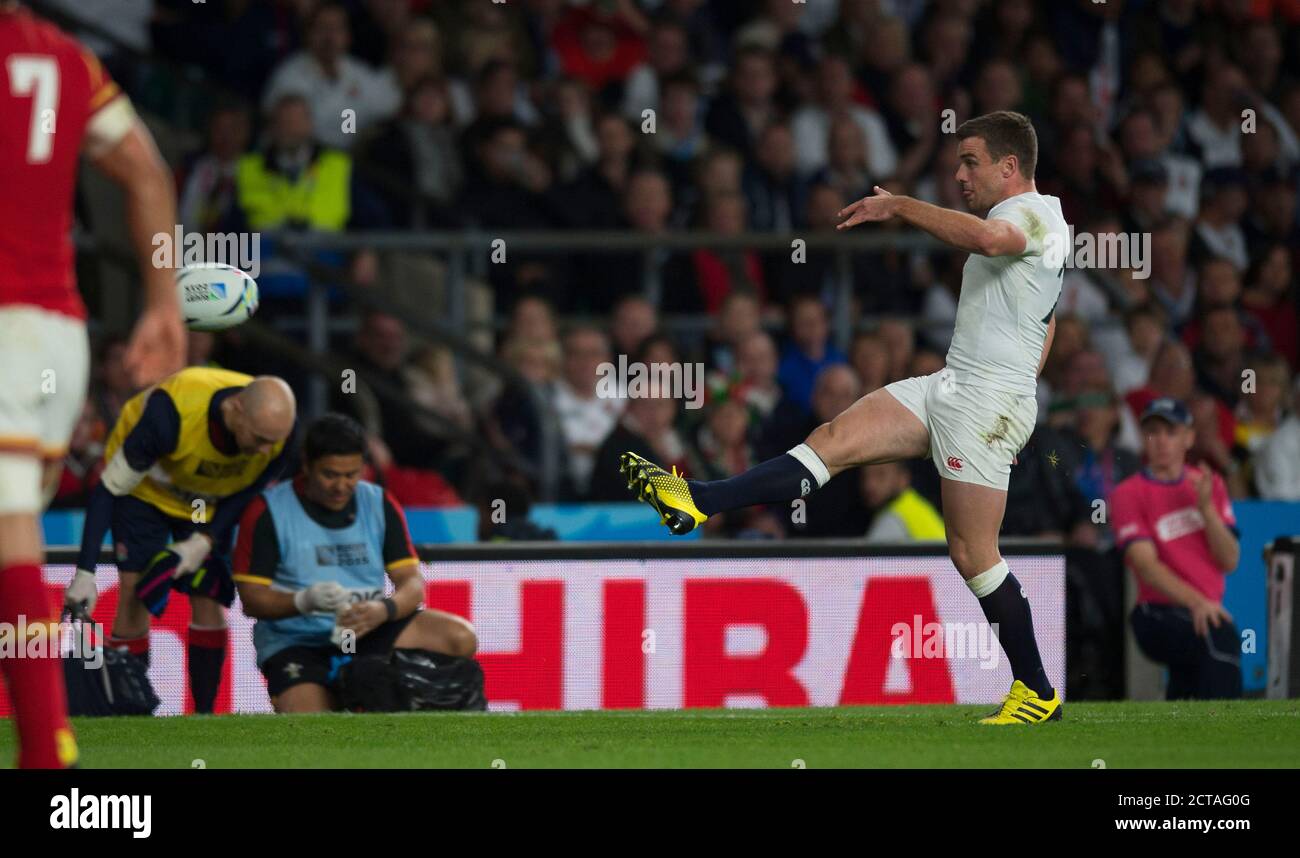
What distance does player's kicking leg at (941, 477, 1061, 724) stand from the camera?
7227mm

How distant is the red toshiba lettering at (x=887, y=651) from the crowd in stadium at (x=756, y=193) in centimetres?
84

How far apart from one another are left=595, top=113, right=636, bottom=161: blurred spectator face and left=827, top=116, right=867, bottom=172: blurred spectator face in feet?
4.81

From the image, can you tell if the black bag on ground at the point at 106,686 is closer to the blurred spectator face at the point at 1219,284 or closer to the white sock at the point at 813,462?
the white sock at the point at 813,462

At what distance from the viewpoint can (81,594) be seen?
28.2 ft

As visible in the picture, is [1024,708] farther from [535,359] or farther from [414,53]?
[414,53]

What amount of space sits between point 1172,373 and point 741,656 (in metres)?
3.69

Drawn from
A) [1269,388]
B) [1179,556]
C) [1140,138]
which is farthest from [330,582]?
[1140,138]

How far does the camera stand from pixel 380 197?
44.8 feet

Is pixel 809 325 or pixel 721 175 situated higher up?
pixel 721 175

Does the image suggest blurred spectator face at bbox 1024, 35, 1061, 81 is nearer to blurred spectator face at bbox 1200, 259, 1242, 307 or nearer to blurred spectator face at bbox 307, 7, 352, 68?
blurred spectator face at bbox 1200, 259, 1242, 307

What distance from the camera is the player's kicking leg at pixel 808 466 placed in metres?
7.35

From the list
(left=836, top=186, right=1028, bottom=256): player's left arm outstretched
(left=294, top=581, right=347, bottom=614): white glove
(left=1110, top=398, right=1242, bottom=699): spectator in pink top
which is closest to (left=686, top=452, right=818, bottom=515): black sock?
(left=836, top=186, right=1028, bottom=256): player's left arm outstretched
